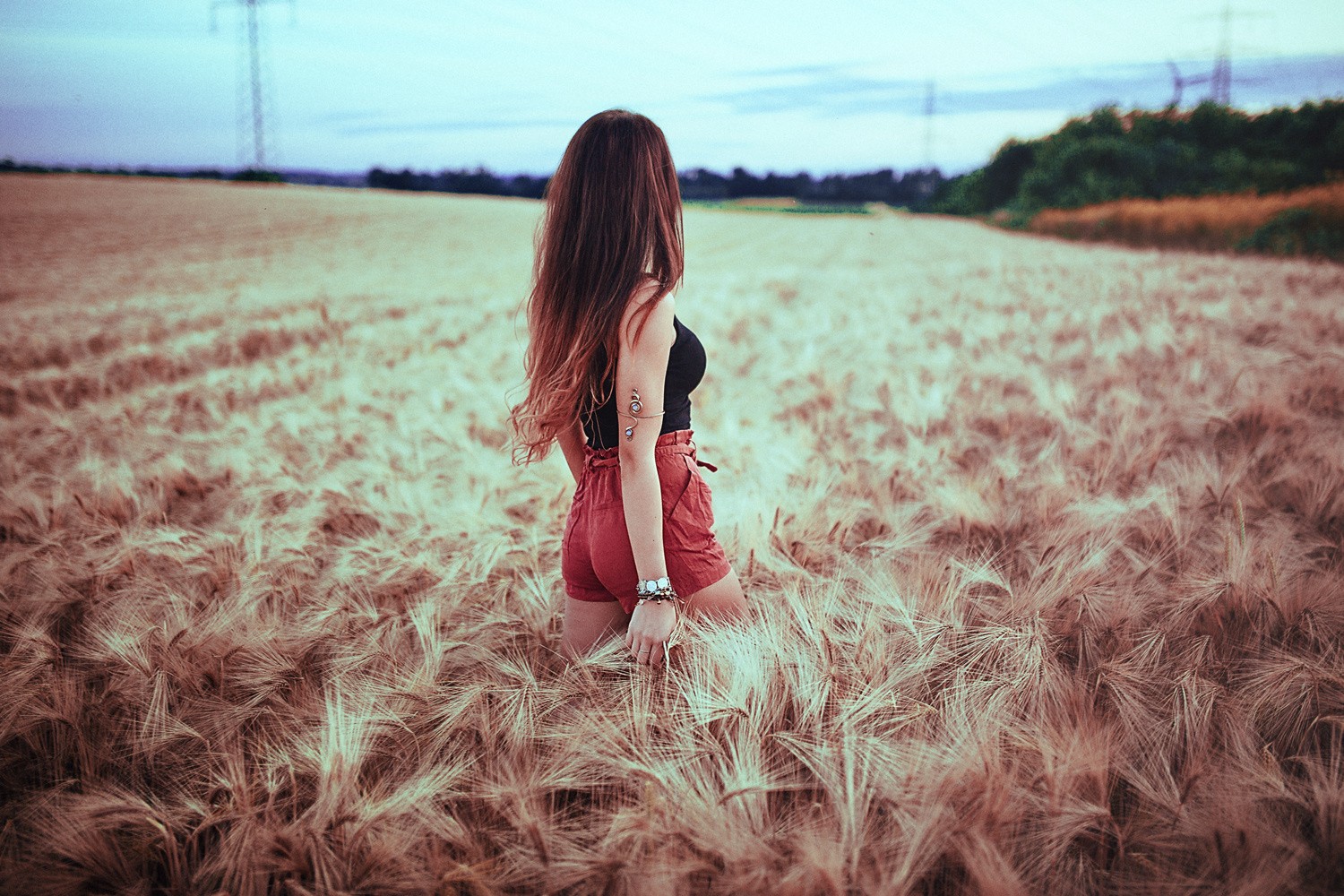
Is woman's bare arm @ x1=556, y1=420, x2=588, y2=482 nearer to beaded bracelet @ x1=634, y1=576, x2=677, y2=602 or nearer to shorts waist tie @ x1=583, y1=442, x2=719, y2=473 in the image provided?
shorts waist tie @ x1=583, y1=442, x2=719, y2=473

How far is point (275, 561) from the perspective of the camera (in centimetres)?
212

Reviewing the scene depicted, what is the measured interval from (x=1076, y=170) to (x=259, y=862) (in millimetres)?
37449

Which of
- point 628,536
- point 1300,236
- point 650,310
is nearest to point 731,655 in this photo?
point 628,536

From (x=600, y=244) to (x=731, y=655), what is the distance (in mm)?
926

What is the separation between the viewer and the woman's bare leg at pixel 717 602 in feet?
5.34

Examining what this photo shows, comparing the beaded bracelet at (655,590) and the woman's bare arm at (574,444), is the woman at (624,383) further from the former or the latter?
the woman's bare arm at (574,444)

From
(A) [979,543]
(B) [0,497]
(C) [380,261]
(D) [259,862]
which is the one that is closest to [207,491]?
(B) [0,497]

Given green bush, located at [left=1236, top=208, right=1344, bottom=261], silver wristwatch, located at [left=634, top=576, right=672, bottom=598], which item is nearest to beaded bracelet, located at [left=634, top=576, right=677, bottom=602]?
silver wristwatch, located at [left=634, top=576, right=672, bottom=598]

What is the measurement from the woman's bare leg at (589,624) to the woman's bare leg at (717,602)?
19 centimetres

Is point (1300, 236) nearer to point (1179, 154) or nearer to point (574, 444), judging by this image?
point (1179, 154)

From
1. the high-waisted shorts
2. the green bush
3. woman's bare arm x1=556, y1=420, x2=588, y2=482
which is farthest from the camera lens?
the green bush

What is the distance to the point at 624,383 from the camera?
1.46 metres

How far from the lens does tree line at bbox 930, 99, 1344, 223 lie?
17750 millimetres

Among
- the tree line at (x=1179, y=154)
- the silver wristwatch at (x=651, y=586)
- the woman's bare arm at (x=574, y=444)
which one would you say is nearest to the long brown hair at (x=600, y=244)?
the woman's bare arm at (x=574, y=444)
